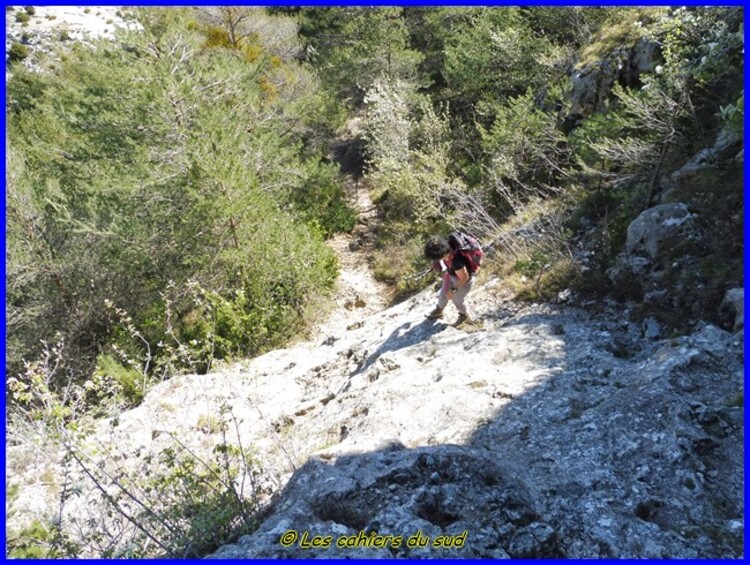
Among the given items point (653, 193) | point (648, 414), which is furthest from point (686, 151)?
point (648, 414)

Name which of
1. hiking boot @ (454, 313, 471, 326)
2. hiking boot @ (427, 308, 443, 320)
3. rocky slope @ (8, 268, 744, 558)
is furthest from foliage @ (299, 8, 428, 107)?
rocky slope @ (8, 268, 744, 558)

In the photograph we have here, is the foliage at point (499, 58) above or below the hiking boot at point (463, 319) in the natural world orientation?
above

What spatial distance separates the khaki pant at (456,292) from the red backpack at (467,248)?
0.82ft

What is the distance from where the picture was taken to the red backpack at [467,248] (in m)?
6.92

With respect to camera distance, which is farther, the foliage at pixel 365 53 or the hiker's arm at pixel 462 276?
the foliage at pixel 365 53

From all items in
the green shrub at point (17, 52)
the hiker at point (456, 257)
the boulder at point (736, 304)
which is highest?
the green shrub at point (17, 52)

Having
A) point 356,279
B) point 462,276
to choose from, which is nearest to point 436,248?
point 462,276

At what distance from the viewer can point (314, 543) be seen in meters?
3.13

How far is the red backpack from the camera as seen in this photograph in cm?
692

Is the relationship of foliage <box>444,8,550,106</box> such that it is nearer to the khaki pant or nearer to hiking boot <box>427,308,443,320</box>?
hiking boot <box>427,308,443,320</box>

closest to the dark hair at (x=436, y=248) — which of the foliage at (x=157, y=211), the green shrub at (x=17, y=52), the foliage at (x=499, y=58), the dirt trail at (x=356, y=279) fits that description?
the foliage at (x=157, y=211)

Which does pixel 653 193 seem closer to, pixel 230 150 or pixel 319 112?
pixel 230 150

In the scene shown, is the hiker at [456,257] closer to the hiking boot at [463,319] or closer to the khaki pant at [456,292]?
the khaki pant at [456,292]

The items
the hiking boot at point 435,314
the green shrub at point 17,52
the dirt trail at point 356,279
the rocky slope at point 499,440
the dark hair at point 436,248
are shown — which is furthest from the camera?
the green shrub at point 17,52
